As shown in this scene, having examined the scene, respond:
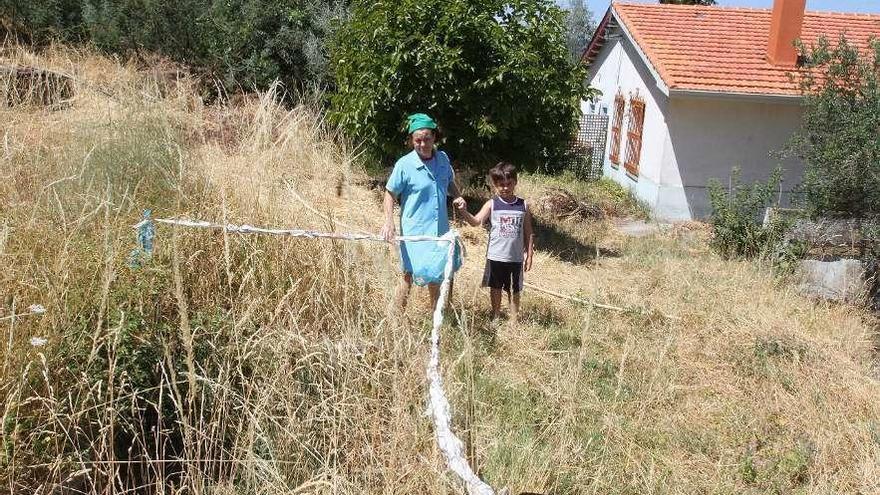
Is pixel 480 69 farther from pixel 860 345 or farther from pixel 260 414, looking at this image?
pixel 260 414

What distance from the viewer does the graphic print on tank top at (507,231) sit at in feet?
17.5

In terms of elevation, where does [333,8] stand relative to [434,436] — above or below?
above

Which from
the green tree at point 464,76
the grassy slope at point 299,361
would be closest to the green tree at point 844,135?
the grassy slope at point 299,361

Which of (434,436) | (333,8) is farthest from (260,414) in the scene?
(333,8)

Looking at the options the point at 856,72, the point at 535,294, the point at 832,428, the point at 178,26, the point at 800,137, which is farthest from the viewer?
the point at 178,26

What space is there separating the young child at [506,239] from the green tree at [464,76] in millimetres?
3229

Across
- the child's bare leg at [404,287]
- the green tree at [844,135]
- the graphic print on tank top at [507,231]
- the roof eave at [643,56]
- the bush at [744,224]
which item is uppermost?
the roof eave at [643,56]

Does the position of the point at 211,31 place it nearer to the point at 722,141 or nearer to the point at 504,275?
the point at 722,141

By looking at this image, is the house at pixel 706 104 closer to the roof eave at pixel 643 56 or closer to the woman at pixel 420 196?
the roof eave at pixel 643 56

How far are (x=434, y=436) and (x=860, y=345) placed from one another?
448cm

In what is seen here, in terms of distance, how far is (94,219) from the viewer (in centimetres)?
371

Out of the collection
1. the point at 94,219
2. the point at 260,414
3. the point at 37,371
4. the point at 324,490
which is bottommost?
the point at 324,490

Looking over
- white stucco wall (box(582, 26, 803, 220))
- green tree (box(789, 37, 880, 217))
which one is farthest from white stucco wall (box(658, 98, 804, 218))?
green tree (box(789, 37, 880, 217))

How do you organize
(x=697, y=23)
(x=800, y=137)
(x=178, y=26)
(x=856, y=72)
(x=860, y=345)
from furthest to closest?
(x=697, y=23) → (x=178, y=26) → (x=800, y=137) → (x=856, y=72) → (x=860, y=345)
